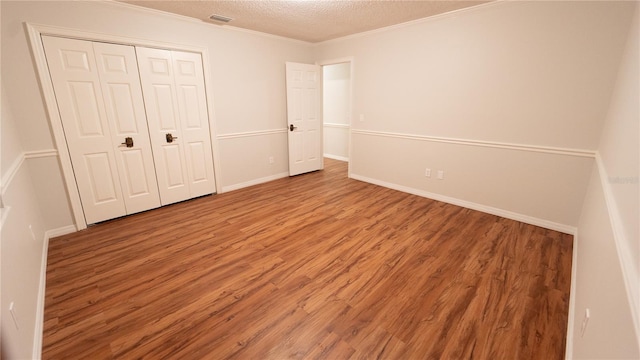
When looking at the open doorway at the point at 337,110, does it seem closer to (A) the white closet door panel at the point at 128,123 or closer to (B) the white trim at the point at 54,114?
(A) the white closet door panel at the point at 128,123

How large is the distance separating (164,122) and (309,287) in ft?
9.80

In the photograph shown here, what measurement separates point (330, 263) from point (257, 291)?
694mm

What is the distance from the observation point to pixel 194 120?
3.93 m

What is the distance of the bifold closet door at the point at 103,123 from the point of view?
2.89 metres

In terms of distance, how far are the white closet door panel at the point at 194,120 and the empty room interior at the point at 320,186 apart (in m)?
0.03

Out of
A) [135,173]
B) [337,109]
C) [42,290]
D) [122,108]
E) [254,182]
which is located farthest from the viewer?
[337,109]

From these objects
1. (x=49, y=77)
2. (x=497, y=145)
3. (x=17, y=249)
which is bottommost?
(x=17, y=249)

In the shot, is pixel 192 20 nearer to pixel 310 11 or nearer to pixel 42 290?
pixel 310 11

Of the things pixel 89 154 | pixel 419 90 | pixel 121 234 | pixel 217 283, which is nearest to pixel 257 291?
pixel 217 283

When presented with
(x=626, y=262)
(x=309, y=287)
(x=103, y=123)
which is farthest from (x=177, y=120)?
(x=626, y=262)

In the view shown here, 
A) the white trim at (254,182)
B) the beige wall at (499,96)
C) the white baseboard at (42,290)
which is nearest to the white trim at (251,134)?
the white trim at (254,182)

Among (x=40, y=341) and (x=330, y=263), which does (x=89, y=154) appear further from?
(x=330, y=263)

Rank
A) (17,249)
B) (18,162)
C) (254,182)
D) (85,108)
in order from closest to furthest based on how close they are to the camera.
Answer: (17,249) → (18,162) → (85,108) → (254,182)

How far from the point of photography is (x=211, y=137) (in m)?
4.14
